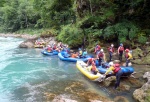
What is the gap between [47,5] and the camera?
2934 cm

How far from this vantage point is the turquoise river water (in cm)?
958

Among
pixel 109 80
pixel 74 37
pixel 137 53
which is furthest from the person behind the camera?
pixel 74 37

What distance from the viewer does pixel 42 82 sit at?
11.6m

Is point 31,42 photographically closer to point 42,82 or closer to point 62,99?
point 42,82

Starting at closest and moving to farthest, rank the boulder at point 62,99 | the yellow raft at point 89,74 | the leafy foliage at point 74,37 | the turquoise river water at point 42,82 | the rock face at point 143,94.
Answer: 1. the rock face at point 143,94
2. the boulder at point 62,99
3. the turquoise river water at point 42,82
4. the yellow raft at point 89,74
5. the leafy foliage at point 74,37

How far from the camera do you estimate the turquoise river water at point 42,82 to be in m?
9.58

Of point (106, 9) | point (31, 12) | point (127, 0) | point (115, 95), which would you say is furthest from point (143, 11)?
point (31, 12)

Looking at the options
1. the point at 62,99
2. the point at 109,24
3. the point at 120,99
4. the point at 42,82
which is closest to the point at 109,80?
the point at 120,99

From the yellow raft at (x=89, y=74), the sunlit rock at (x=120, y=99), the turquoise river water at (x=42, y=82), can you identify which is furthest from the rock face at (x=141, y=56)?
the sunlit rock at (x=120, y=99)

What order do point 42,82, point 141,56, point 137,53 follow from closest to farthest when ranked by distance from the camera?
1. point 42,82
2. point 141,56
3. point 137,53

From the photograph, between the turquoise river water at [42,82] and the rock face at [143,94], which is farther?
the turquoise river water at [42,82]

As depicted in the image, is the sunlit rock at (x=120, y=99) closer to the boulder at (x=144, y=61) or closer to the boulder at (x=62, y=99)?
the boulder at (x=62, y=99)

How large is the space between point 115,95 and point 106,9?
40.9ft

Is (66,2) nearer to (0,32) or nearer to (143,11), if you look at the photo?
(143,11)
